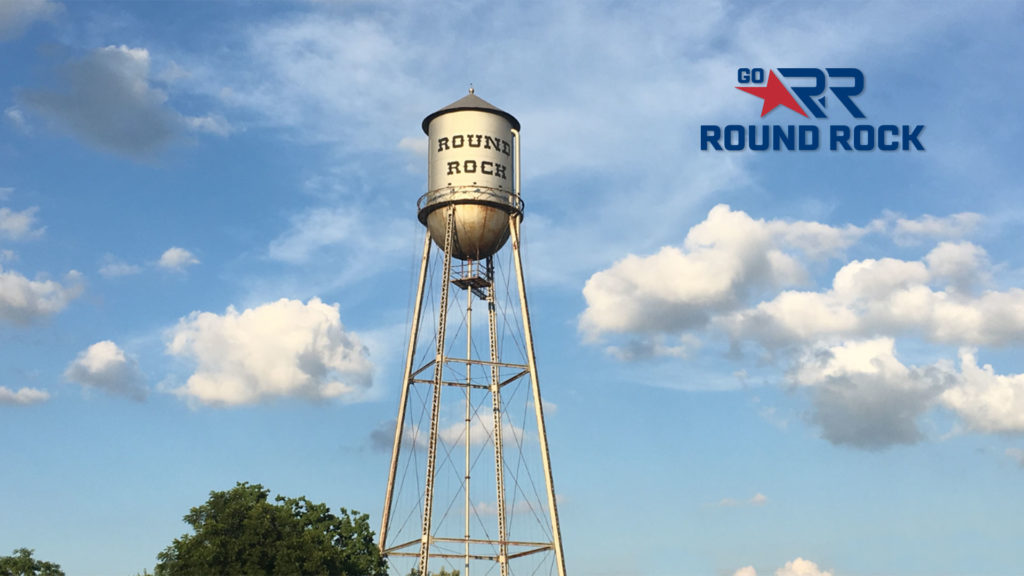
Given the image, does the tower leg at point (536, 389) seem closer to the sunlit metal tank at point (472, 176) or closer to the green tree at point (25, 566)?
the sunlit metal tank at point (472, 176)

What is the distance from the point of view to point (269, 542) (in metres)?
52.6

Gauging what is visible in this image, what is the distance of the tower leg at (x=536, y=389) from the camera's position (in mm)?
54312

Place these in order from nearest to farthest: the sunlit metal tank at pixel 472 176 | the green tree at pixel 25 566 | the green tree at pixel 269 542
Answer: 1. the green tree at pixel 269 542
2. the sunlit metal tank at pixel 472 176
3. the green tree at pixel 25 566

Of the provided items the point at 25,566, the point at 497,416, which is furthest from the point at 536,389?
the point at 25,566

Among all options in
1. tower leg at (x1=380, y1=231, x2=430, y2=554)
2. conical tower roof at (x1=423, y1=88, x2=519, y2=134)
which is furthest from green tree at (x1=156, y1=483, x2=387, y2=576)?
conical tower roof at (x1=423, y1=88, x2=519, y2=134)

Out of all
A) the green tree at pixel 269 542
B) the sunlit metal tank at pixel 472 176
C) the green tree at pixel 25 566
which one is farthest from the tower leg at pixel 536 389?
the green tree at pixel 25 566

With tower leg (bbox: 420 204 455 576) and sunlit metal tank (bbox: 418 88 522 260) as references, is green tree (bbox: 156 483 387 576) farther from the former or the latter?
sunlit metal tank (bbox: 418 88 522 260)

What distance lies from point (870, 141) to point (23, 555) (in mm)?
71740

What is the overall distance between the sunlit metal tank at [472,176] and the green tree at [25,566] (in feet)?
159

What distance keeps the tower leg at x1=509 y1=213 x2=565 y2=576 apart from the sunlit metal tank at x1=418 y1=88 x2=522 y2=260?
103cm

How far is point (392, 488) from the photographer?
186ft

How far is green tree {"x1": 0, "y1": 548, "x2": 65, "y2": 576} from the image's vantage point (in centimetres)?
8275

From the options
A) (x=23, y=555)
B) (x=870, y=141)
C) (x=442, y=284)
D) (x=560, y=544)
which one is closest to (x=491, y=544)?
(x=560, y=544)

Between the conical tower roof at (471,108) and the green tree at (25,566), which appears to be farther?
the green tree at (25,566)
